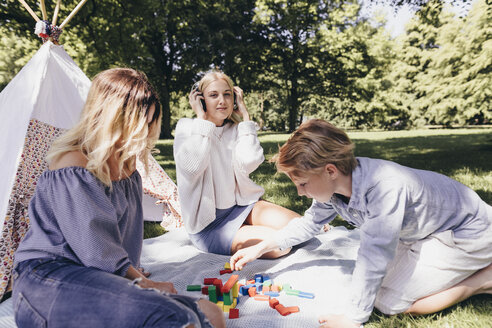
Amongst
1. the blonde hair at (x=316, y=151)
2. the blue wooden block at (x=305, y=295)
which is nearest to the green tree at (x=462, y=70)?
the blonde hair at (x=316, y=151)

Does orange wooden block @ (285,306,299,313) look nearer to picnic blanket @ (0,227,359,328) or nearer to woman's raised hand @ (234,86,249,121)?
picnic blanket @ (0,227,359,328)

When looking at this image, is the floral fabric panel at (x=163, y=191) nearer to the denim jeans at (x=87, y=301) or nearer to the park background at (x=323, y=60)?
the park background at (x=323, y=60)

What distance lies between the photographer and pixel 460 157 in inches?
322

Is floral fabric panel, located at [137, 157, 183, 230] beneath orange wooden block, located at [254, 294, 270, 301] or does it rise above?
above

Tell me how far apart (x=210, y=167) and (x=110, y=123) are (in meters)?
1.34

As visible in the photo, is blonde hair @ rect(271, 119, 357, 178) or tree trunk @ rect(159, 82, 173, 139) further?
tree trunk @ rect(159, 82, 173, 139)

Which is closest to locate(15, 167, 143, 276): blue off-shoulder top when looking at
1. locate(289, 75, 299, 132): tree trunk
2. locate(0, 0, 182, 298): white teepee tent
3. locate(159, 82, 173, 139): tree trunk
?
locate(0, 0, 182, 298): white teepee tent

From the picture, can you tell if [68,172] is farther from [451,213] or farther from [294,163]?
[451,213]

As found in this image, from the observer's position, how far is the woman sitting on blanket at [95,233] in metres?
1.32

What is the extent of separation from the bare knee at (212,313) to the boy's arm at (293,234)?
1.65 ft

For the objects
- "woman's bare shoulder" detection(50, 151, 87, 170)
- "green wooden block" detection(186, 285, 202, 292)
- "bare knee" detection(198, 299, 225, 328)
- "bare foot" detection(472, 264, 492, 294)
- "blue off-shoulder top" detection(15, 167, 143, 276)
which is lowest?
"green wooden block" detection(186, 285, 202, 292)

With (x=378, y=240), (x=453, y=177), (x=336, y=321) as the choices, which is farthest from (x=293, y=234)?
(x=453, y=177)

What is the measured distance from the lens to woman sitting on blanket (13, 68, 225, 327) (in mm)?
1319

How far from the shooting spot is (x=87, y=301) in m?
1.33
